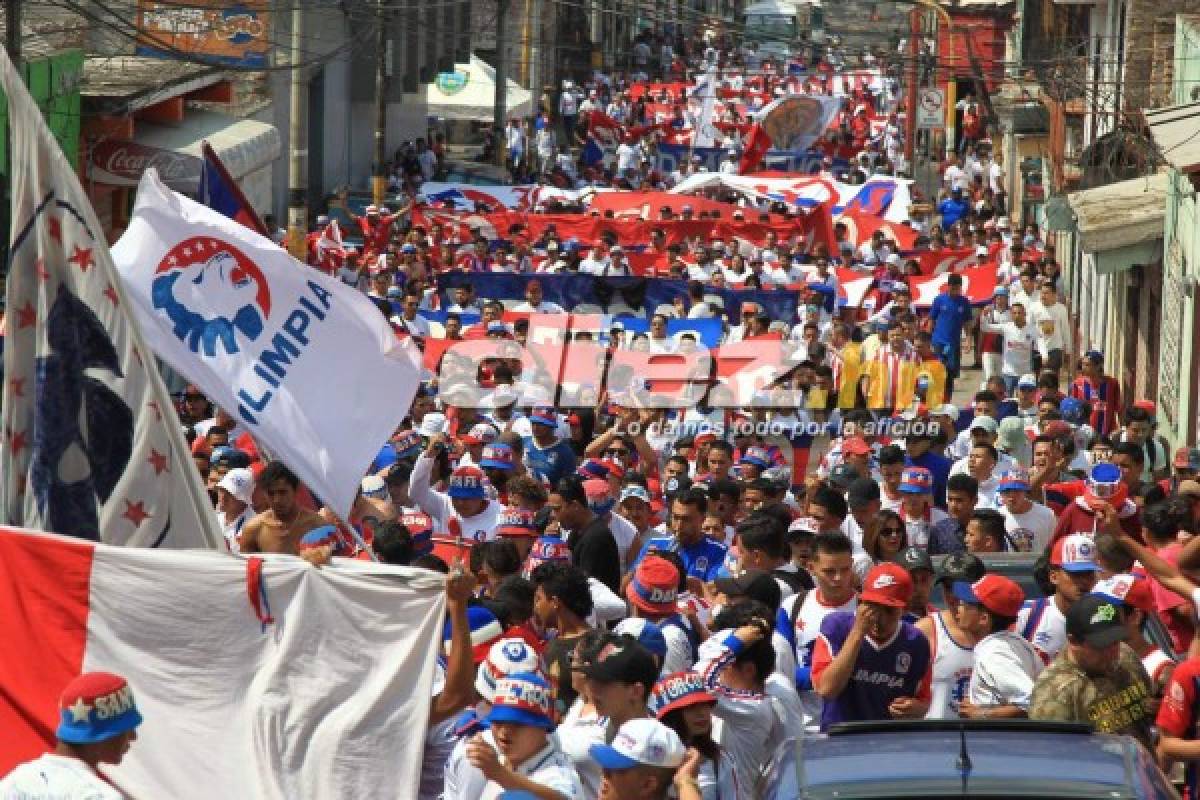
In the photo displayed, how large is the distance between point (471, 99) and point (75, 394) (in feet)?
146

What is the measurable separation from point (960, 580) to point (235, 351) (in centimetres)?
299

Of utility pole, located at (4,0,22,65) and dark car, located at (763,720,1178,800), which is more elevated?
utility pole, located at (4,0,22,65)

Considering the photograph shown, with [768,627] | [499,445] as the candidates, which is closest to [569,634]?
[768,627]

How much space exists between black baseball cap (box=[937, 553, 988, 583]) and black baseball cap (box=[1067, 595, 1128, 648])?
1.44 m

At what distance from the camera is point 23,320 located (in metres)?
8.45

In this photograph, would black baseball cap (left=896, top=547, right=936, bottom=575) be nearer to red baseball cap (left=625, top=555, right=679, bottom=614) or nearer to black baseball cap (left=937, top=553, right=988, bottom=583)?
black baseball cap (left=937, top=553, right=988, bottom=583)

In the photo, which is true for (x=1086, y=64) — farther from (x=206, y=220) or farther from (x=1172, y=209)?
(x=206, y=220)

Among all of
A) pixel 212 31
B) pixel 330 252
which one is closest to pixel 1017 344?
pixel 330 252

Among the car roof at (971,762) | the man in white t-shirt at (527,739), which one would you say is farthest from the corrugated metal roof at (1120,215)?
the man in white t-shirt at (527,739)

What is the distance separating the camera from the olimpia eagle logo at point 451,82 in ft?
174

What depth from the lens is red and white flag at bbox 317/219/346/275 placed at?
27.6 meters

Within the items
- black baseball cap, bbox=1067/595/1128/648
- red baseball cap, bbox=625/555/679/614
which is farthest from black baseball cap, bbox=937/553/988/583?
black baseball cap, bbox=1067/595/1128/648

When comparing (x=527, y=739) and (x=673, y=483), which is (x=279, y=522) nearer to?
(x=673, y=483)

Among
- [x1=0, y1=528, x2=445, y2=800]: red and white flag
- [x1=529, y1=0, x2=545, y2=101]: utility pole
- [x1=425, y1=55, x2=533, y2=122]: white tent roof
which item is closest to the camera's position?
[x1=0, y1=528, x2=445, y2=800]: red and white flag
